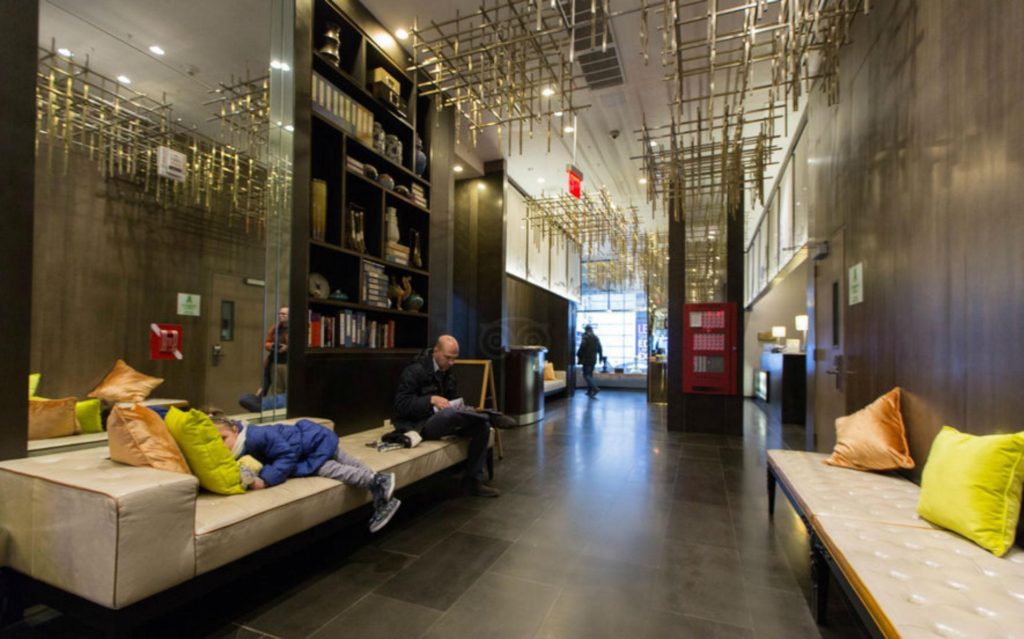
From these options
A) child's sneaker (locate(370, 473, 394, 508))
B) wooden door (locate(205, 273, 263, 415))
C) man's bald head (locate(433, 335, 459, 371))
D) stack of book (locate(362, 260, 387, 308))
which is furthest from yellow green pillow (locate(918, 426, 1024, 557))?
wooden door (locate(205, 273, 263, 415))

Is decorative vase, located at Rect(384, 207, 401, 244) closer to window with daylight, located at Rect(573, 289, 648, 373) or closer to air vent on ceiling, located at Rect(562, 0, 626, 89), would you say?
air vent on ceiling, located at Rect(562, 0, 626, 89)

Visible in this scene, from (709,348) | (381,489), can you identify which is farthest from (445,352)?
(709,348)

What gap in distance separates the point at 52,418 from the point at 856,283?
563cm

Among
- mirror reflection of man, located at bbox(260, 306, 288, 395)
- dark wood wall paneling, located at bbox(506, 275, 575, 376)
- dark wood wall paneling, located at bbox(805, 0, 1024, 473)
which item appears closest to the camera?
dark wood wall paneling, located at bbox(805, 0, 1024, 473)

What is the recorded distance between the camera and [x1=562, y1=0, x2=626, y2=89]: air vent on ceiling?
420cm

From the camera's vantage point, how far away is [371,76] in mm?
4418

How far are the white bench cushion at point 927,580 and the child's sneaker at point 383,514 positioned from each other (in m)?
2.21

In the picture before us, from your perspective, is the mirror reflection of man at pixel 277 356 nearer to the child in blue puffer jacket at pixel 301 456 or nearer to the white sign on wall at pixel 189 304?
the white sign on wall at pixel 189 304

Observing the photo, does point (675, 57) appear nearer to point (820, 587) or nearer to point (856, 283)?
point (856, 283)

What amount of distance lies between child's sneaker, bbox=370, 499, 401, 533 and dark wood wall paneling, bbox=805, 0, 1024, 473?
9.84 feet

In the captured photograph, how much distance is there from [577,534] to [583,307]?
14.8 meters

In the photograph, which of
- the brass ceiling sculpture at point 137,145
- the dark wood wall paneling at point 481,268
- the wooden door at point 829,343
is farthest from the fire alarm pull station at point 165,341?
the wooden door at point 829,343

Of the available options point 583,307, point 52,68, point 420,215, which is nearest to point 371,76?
point 420,215

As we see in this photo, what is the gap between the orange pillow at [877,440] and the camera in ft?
9.27
